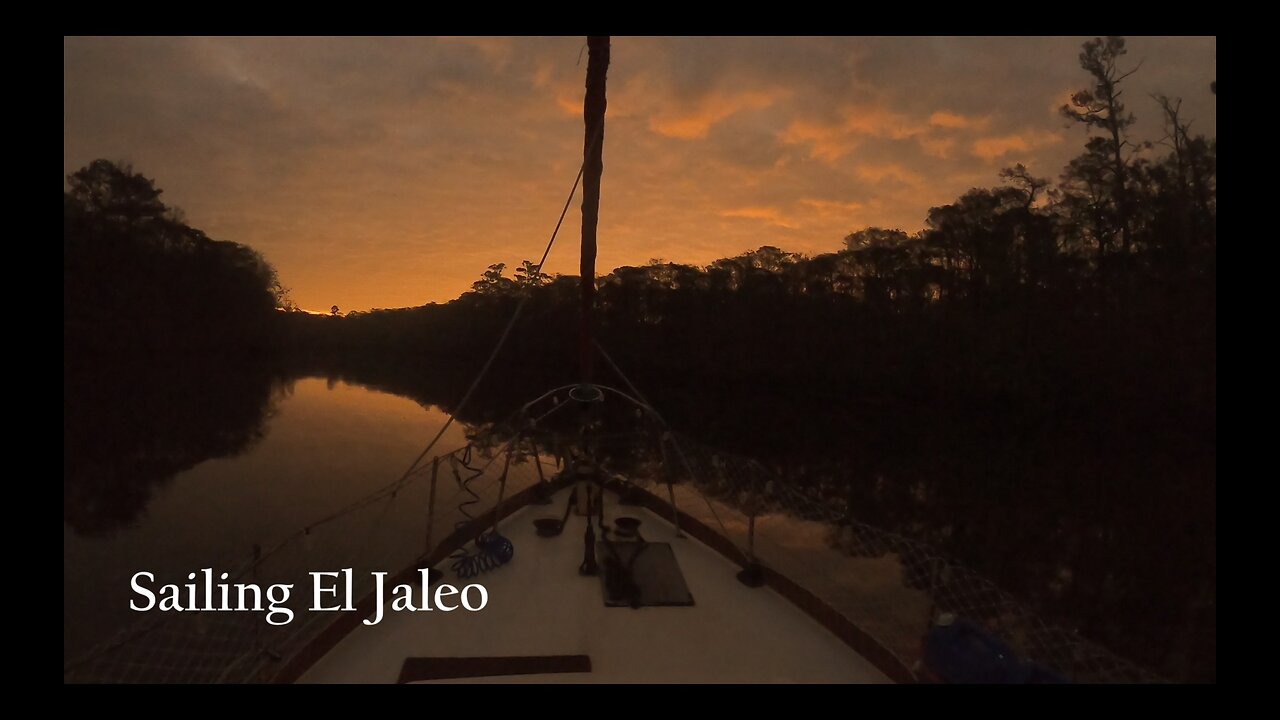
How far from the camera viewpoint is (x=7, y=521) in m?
4.04

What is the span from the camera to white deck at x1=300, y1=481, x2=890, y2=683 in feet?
14.9

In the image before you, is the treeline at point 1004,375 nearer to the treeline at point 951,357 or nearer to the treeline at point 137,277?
the treeline at point 951,357

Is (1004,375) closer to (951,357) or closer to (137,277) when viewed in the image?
(951,357)

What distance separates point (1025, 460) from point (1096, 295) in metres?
14.5

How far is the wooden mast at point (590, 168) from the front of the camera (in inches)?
312

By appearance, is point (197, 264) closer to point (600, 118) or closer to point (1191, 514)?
point (600, 118)

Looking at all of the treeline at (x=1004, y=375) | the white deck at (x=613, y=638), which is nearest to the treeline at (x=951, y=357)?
the treeline at (x=1004, y=375)

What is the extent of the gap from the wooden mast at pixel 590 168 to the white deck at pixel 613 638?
3477 millimetres

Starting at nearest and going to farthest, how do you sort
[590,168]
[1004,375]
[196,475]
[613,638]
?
1. [613,638]
2. [590,168]
3. [196,475]
4. [1004,375]

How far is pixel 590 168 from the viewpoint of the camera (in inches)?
328

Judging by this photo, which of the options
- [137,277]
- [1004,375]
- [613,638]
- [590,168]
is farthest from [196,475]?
[137,277]

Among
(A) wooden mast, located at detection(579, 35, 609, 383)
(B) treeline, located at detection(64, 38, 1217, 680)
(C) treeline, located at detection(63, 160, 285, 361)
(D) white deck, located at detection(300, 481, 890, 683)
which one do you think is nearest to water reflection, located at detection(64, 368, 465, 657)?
(B) treeline, located at detection(64, 38, 1217, 680)

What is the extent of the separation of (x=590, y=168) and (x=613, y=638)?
6.21 metres

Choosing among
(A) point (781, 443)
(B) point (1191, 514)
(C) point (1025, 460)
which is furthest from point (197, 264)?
(B) point (1191, 514)
